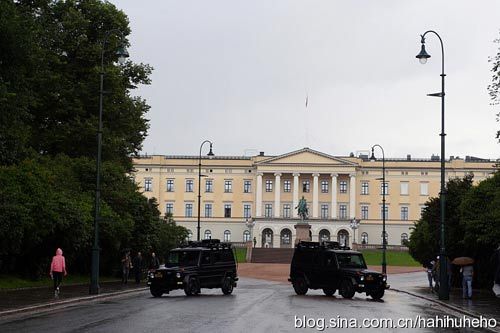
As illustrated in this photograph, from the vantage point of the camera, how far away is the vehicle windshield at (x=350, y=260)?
Result: 112 ft

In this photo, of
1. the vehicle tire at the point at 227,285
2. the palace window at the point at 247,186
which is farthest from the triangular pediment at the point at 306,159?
the vehicle tire at the point at 227,285

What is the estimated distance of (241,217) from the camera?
146875 millimetres

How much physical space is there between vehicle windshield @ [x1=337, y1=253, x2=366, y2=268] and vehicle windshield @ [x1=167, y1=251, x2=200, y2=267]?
6.15 meters

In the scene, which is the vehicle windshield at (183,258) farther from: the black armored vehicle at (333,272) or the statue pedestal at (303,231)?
the statue pedestal at (303,231)

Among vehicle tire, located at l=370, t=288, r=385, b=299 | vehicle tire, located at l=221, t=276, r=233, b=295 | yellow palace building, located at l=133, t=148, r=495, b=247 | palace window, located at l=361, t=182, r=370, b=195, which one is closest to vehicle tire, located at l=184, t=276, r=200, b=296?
vehicle tire, located at l=221, t=276, r=233, b=295

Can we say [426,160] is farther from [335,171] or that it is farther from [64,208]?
[64,208]

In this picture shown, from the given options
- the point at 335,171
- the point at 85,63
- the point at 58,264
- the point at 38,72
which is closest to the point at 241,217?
the point at 335,171

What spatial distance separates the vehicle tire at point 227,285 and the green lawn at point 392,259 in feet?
200

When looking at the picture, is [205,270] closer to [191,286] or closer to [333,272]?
[191,286]

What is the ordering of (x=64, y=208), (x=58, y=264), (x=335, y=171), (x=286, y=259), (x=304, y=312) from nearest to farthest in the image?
(x=304, y=312), (x=58, y=264), (x=64, y=208), (x=286, y=259), (x=335, y=171)

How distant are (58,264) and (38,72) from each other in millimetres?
14673

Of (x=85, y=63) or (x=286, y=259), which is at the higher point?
(x=85, y=63)

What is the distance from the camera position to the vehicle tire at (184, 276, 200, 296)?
107ft

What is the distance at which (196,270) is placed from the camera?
109 ft
